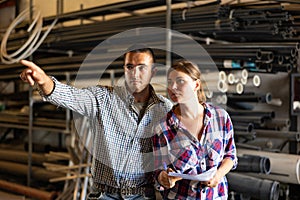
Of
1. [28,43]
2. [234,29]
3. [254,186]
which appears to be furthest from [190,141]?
[28,43]

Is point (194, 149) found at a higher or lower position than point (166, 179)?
higher

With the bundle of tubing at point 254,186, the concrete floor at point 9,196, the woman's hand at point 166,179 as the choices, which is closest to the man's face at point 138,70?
the woman's hand at point 166,179

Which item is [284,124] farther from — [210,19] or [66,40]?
[66,40]

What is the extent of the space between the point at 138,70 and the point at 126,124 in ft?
0.67

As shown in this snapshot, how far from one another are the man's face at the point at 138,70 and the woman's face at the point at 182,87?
0.38 ft

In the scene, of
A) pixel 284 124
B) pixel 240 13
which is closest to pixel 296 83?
pixel 284 124

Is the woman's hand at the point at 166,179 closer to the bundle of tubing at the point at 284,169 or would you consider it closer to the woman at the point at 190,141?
the woman at the point at 190,141

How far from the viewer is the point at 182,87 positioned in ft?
5.01

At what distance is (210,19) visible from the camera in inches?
113

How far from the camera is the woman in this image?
1523 millimetres

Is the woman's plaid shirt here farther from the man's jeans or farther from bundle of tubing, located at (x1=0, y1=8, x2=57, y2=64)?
bundle of tubing, located at (x1=0, y1=8, x2=57, y2=64)

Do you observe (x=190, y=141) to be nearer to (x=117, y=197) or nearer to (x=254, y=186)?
(x=117, y=197)

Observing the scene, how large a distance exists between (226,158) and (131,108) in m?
0.39

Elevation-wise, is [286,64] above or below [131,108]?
above
